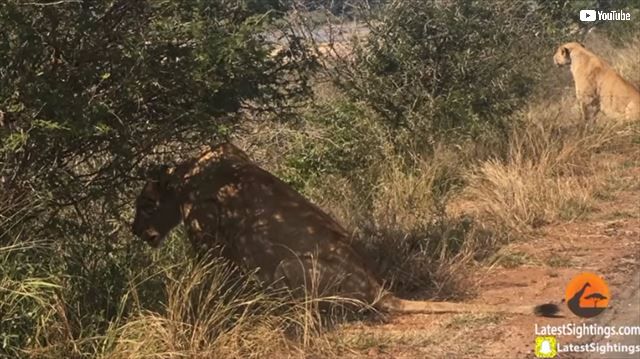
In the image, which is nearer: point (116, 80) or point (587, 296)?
point (116, 80)

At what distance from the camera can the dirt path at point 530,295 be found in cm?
495

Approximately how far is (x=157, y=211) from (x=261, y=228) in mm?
973

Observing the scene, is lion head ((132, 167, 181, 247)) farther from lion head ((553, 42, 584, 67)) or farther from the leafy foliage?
lion head ((553, 42, 584, 67))

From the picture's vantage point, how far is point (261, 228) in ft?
19.0

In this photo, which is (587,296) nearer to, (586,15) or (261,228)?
(261,228)

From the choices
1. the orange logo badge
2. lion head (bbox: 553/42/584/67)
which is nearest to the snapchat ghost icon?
the orange logo badge

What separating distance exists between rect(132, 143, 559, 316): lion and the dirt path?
20 centimetres

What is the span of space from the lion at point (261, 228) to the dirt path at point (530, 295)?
0.67 ft

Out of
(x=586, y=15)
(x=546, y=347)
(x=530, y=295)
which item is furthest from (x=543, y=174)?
(x=586, y=15)

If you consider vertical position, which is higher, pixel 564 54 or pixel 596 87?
pixel 564 54

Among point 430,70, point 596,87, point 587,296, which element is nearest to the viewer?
point 587,296

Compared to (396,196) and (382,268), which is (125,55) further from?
(396,196)

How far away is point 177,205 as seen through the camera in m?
6.27

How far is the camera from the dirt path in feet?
16.2
